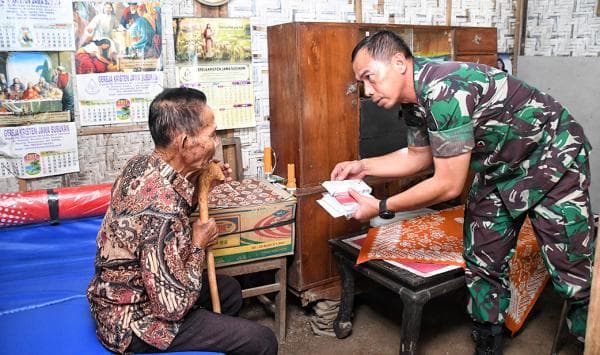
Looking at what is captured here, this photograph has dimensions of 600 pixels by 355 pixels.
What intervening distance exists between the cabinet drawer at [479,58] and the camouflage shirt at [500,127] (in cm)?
145

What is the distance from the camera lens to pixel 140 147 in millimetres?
2764

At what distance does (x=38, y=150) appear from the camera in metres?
2.51

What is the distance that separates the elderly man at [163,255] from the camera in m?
1.49

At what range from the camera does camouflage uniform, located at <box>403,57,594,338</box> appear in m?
1.89

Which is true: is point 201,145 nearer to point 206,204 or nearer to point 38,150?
point 206,204

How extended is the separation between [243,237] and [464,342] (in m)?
1.40

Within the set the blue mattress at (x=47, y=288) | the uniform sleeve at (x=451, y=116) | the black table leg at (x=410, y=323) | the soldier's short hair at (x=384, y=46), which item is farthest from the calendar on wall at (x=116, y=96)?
the black table leg at (x=410, y=323)

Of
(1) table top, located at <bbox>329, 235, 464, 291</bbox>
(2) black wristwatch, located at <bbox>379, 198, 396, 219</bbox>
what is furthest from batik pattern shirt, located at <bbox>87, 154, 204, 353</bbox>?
(1) table top, located at <bbox>329, 235, 464, 291</bbox>

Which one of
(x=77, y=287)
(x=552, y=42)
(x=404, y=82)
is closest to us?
(x=404, y=82)

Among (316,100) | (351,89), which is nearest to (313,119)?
(316,100)

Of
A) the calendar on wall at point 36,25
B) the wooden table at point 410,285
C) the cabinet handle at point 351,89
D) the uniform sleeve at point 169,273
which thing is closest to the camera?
the uniform sleeve at point 169,273

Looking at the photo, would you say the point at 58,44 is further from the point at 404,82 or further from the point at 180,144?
the point at 404,82

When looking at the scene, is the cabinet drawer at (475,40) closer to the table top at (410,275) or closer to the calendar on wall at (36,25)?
the table top at (410,275)

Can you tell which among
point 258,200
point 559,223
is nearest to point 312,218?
point 258,200
